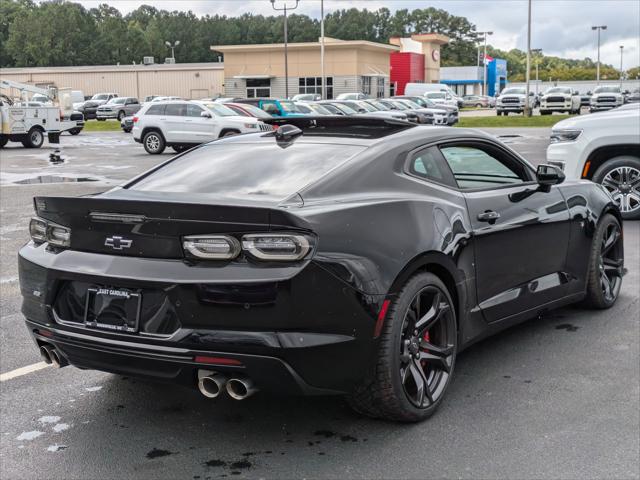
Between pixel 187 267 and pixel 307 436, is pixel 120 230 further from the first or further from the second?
pixel 307 436

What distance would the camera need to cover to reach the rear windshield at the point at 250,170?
13.6 ft

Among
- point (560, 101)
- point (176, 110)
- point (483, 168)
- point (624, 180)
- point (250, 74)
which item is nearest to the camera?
point (483, 168)

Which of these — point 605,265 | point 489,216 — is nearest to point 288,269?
point 489,216

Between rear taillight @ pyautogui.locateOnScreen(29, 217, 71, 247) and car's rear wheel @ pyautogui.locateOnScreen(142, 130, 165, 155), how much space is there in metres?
22.2

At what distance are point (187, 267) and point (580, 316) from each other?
3635mm

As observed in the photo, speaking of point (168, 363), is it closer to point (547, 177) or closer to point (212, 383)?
point (212, 383)

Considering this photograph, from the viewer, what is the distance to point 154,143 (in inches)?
1029

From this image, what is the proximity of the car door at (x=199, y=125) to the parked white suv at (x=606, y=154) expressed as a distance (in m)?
16.2

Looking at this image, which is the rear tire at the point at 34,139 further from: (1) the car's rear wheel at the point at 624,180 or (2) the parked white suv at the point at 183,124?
(1) the car's rear wheel at the point at 624,180

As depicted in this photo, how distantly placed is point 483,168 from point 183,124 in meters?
21.6

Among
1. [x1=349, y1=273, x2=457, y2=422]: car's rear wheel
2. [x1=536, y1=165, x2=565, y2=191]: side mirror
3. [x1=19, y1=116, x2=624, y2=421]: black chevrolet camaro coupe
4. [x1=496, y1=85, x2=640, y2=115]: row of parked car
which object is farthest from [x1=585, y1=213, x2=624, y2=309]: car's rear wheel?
[x1=496, y1=85, x2=640, y2=115]: row of parked car

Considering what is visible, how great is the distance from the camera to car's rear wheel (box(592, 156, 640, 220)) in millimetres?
10562

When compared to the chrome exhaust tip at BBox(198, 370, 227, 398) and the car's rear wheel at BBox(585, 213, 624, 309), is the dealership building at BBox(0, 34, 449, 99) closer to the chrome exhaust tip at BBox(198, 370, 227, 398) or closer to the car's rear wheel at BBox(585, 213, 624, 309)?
the car's rear wheel at BBox(585, 213, 624, 309)

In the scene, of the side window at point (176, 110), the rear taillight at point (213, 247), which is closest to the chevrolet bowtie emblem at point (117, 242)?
the rear taillight at point (213, 247)
